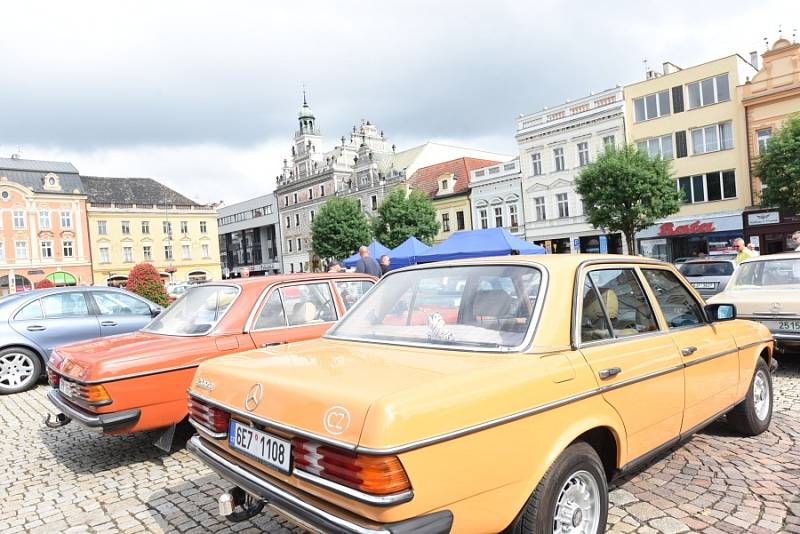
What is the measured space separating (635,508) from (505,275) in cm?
179

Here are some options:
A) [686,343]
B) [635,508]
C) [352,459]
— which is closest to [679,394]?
[686,343]

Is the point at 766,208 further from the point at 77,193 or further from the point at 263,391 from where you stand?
the point at 77,193

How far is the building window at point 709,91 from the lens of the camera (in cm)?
2962

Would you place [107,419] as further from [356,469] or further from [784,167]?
[784,167]

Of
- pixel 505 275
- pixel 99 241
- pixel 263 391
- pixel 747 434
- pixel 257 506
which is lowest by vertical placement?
pixel 747 434

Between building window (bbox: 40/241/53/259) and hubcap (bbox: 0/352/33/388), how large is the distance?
62.0m

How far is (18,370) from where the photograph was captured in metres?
8.27

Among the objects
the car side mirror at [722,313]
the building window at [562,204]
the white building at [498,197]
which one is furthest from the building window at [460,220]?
the car side mirror at [722,313]

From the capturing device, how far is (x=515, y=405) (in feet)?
7.70

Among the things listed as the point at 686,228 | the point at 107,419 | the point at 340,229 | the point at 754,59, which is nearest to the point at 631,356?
the point at 107,419

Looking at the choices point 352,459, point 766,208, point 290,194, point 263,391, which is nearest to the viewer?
point 352,459

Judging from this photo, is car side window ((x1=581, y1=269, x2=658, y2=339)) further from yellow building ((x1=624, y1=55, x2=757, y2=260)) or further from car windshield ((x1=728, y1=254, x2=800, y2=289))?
yellow building ((x1=624, y1=55, x2=757, y2=260))

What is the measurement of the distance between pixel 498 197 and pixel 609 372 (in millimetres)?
39549

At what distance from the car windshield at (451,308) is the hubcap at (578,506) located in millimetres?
761
